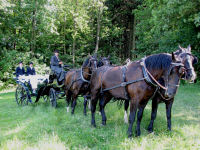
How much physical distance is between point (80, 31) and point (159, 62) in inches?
753

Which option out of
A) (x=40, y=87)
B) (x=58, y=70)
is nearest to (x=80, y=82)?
(x=58, y=70)

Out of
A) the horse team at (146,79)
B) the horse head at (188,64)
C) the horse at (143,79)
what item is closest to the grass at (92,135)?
the horse team at (146,79)

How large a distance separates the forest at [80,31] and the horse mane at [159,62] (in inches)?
314

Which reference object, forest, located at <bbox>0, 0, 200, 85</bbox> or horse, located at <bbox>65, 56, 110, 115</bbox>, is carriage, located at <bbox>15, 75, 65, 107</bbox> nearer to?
horse, located at <bbox>65, 56, 110, 115</bbox>

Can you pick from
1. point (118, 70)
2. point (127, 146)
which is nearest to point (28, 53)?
point (118, 70)

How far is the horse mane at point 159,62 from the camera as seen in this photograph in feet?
12.3

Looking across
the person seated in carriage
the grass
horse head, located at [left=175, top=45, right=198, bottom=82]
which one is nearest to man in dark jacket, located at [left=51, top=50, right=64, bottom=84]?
the person seated in carriage

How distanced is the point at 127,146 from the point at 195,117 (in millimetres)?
3564

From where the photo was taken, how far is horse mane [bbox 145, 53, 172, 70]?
3734 millimetres

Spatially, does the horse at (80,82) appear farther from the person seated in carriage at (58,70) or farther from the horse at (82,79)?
the person seated in carriage at (58,70)

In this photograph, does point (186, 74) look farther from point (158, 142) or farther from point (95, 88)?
point (95, 88)

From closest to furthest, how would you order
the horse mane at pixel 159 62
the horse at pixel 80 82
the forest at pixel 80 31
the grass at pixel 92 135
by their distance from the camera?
the grass at pixel 92 135 < the horse mane at pixel 159 62 < the horse at pixel 80 82 < the forest at pixel 80 31

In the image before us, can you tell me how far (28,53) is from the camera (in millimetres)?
18000

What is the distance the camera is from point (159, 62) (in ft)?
12.6
